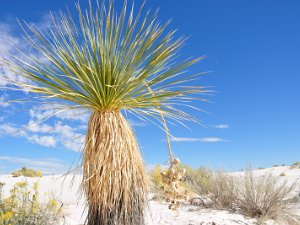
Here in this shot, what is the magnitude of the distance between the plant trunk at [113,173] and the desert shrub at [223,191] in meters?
4.80

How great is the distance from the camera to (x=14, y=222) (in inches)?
236

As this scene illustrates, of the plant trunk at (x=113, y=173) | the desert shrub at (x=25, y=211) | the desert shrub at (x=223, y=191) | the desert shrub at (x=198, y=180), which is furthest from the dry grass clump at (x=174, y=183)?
the desert shrub at (x=223, y=191)

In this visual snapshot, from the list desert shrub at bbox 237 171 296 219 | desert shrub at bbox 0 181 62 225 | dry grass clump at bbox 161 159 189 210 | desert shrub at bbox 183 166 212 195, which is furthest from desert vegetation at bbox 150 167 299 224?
dry grass clump at bbox 161 159 189 210

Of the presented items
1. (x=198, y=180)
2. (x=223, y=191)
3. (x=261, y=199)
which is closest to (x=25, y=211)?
(x=223, y=191)

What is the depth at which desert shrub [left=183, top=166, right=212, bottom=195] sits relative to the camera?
10180 millimetres

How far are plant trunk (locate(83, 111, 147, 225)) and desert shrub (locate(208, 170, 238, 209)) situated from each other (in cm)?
480

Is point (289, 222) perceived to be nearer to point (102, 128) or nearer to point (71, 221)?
point (71, 221)

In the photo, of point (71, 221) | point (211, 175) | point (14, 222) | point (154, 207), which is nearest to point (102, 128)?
point (14, 222)

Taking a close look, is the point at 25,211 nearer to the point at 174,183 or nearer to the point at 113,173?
the point at 113,173

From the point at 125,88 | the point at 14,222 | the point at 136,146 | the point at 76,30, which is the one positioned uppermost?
the point at 76,30

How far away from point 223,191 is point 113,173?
5455 millimetres

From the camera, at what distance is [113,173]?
14.4ft

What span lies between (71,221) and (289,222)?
5.06 meters

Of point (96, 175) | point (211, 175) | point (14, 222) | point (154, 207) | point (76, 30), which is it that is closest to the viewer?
point (96, 175)
